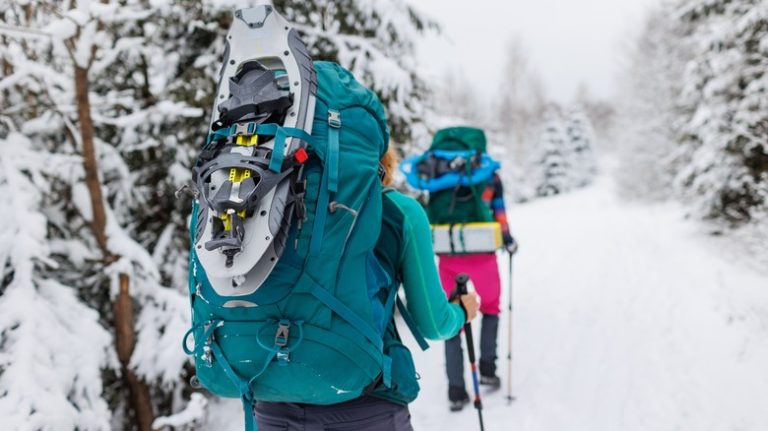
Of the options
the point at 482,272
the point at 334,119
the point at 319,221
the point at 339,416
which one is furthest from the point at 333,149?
the point at 482,272

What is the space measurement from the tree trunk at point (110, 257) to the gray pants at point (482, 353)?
9.08ft

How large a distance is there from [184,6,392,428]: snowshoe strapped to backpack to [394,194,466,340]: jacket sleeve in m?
0.21

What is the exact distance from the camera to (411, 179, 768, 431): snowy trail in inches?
166

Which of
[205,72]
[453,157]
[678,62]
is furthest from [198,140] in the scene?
[678,62]

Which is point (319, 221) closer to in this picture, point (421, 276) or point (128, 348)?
point (421, 276)

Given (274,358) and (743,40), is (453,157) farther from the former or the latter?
(743,40)

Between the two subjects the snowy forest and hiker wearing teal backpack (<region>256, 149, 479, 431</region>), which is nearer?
hiker wearing teal backpack (<region>256, 149, 479, 431</region>)

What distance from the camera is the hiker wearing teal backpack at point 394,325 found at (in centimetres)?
164

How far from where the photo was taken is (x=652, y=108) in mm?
24031

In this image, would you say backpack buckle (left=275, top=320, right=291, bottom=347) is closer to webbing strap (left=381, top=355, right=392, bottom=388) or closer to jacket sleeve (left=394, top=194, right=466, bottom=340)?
webbing strap (left=381, top=355, right=392, bottom=388)

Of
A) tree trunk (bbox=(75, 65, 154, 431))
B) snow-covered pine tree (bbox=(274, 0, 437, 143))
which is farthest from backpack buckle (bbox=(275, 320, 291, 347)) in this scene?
snow-covered pine tree (bbox=(274, 0, 437, 143))

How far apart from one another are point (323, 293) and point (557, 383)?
4.16 metres

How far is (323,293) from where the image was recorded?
1440 mm

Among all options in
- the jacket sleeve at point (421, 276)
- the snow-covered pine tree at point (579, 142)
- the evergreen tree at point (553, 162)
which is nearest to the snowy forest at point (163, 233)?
the jacket sleeve at point (421, 276)
